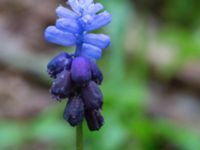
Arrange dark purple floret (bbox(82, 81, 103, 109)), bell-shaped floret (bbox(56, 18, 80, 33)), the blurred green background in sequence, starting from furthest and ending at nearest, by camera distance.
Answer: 1. the blurred green background
2. dark purple floret (bbox(82, 81, 103, 109))
3. bell-shaped floret (bbox(56, 18, 80, 33))

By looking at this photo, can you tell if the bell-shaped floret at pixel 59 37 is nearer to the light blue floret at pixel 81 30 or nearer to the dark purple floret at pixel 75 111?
the light blue floret at pixel 81 30

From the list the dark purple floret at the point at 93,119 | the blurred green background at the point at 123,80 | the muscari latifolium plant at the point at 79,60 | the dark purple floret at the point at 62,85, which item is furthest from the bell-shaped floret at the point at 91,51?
the blurred green background at the point at 123,80

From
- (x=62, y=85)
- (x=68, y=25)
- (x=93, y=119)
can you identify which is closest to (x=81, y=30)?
(x=68, y=25)

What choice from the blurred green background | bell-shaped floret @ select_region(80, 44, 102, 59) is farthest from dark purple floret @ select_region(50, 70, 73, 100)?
the blurred green background

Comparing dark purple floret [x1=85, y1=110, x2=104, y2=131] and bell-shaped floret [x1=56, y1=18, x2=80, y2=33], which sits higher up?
bell-shaped floret [x1=56, y1=18, x2=80, y2=33]

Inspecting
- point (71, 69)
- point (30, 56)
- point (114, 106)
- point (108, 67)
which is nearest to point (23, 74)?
point (30, 56)

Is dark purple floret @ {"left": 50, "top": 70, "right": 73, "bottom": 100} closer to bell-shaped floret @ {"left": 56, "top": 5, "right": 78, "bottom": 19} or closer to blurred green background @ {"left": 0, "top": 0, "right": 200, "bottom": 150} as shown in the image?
bell-shaped floret @ {"left": 56, "top": 5, "right": 78, "bottom": 19}

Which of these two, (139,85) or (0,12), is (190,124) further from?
(0,12)
